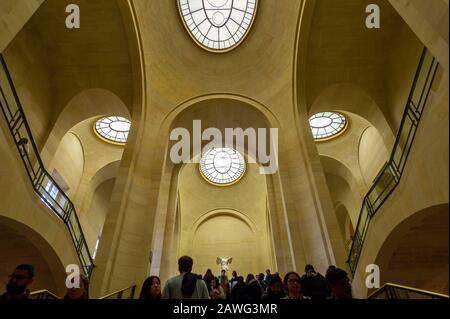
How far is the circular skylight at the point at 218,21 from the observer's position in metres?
13.2

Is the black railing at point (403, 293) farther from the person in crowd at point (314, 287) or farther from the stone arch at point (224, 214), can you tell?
the stone arch at point (224, 214)

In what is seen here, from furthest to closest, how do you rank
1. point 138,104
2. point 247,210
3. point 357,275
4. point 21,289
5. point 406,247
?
point 247,210, point 138,104, point 357,275, point 406,247, point 21,289

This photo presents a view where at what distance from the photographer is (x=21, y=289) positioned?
329cm

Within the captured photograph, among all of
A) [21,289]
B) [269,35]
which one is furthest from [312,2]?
[21,289]

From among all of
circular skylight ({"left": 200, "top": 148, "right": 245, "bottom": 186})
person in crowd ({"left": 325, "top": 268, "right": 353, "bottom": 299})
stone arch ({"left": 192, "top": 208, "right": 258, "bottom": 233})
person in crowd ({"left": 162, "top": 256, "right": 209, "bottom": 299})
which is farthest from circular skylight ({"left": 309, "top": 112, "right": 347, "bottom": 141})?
person in crowd ({"left": 162, "top": 256, "right": 209, "bottom": 299})

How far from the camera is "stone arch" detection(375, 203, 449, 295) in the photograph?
5.82 meters

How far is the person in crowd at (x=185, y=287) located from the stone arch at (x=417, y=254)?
13.6 ft

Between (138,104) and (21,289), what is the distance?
8.99m

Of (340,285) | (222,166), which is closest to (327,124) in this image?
(222,166)

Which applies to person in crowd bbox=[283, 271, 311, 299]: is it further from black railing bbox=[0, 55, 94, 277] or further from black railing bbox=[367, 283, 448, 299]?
black railing bbox=[0, 55, 94, 277]

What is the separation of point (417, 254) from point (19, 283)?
7.72 meters
